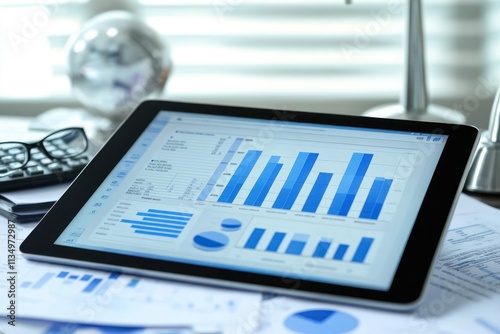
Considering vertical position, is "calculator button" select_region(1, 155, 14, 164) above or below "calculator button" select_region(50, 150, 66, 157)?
below

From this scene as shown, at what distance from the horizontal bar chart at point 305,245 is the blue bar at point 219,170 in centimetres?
7

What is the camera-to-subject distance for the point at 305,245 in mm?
654

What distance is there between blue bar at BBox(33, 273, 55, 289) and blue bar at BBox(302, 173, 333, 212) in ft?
0.71

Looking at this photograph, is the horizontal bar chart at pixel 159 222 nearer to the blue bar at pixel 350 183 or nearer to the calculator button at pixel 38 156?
the blue bar at pixel 350 183

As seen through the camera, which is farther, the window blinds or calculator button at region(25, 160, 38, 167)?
the window blinds

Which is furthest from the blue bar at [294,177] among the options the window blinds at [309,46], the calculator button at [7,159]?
the window blinds at [309,46]

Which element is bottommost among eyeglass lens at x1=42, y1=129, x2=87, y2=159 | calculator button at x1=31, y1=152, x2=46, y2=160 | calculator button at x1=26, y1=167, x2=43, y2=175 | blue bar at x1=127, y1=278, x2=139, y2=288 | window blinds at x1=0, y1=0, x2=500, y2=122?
blue bar at x1=127, y1=278, x2=139, y2=288

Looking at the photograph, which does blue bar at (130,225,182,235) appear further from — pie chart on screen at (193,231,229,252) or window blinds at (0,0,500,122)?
window blinds at (0,0,500,122)

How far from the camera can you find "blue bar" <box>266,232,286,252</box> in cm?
65

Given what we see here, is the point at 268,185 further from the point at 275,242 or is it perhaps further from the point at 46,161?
the point at 46,161

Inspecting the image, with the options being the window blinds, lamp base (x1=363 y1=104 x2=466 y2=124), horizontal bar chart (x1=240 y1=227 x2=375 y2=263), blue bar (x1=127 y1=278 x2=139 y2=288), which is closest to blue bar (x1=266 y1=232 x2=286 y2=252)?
horizontal bar chart (x1=240 y1=227 x2=375 y2=263)

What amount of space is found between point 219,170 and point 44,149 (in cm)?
27

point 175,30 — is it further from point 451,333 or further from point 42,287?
point 451,333

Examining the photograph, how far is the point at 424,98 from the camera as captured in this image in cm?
110
